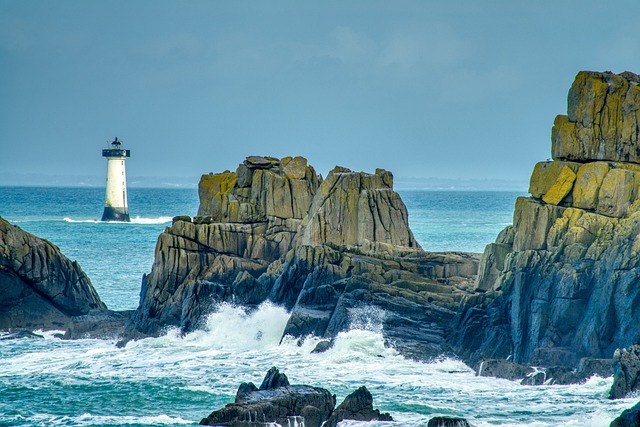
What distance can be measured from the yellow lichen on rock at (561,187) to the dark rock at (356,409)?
14529 millimetres

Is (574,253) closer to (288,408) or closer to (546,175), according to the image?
(546,175)

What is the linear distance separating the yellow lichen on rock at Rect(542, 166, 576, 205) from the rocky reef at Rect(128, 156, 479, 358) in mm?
5797

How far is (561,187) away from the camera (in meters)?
45.9

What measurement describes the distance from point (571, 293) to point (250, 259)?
62.9 ft

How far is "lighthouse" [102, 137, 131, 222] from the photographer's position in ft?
379

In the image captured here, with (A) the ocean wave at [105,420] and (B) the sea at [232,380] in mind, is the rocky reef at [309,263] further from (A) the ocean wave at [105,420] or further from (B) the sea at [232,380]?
(A) the ocean wave at [105,420]

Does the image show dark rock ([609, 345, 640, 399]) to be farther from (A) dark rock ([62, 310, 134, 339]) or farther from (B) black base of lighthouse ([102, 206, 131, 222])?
(B) black base of lighthouse ([102, 206, 131, 222])

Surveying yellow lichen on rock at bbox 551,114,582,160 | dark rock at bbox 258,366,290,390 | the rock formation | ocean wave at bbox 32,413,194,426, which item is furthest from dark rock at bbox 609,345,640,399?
ocean wave at bbox 32,413,194,426

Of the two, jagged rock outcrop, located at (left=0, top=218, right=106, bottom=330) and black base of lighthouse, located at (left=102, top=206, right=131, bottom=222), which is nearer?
jagged rock outcrop, located at (left=0, top=218, right=106, bottom=330)

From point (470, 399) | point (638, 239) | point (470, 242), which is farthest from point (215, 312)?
point (470, 242)

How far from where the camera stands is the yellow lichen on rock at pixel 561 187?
45.8m

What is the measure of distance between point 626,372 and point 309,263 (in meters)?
18.4

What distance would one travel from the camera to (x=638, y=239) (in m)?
41.2

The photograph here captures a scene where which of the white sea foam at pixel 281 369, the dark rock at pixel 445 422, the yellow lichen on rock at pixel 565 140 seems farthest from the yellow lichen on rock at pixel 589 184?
the dark rock at pixel 445 422
